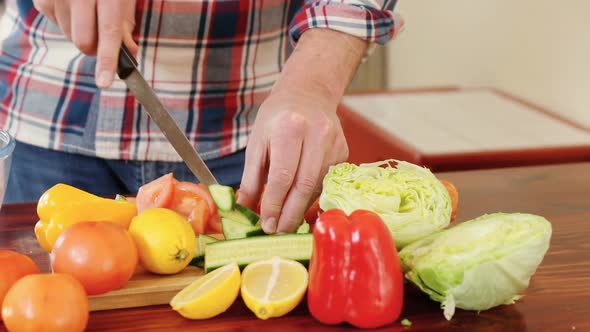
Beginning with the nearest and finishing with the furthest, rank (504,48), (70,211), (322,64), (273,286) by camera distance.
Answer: (273,286) < (70,211) < (322,64) < (504,48)

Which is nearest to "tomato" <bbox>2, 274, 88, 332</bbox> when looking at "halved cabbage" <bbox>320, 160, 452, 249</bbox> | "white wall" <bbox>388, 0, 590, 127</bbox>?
"halved cabbage" <bbox>320, 160, 452, 249</bbox>

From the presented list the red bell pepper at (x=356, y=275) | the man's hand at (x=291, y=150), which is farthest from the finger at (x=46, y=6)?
the red bell pepper at (x=356, y=275)

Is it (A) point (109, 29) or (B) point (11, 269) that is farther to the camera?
(A) point (109, 29)

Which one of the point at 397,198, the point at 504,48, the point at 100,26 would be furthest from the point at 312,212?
the point at 504,48

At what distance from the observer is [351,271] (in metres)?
1.09

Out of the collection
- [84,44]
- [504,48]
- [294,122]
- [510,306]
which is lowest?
[504,48]

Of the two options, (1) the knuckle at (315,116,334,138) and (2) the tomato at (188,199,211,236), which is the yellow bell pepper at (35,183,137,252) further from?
(1) the knuckle at (315,116,334,138)

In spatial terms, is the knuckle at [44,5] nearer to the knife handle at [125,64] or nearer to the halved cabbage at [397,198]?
the knife handle at [125,64]

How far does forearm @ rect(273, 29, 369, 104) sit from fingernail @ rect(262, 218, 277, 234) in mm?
227

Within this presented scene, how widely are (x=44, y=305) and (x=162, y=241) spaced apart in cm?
22

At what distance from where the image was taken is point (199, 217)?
1.35 m

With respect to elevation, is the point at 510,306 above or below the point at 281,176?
below

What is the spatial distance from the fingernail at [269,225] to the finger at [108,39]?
1.06ft

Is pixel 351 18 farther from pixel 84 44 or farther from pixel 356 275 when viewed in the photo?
pixel 356 275
